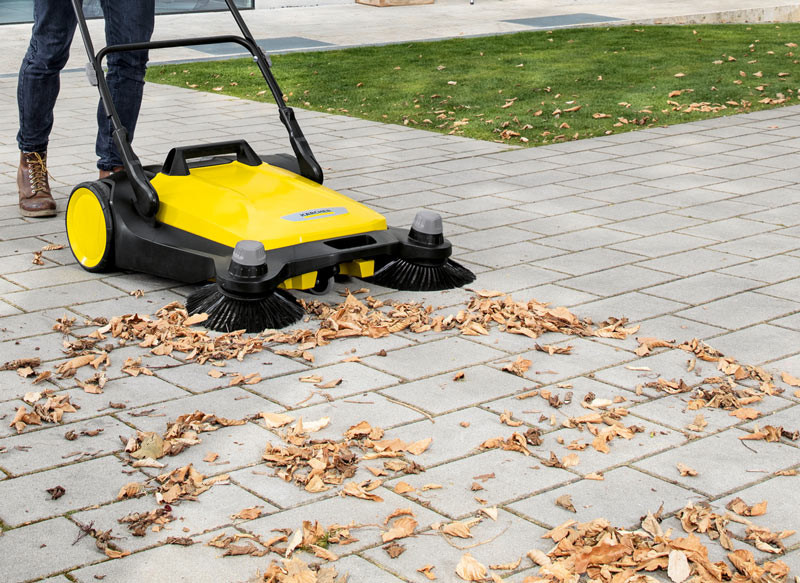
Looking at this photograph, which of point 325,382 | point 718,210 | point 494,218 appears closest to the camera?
point 325,382

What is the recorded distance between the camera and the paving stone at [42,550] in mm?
2439

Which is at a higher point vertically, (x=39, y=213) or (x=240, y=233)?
(x=240, y=233)

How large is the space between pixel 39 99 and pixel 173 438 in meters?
2.77

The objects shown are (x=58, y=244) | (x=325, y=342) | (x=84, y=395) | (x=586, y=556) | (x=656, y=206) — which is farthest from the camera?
(x=656, y=206)

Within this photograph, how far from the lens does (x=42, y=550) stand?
99.0 inches

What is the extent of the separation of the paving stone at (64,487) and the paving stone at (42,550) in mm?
59

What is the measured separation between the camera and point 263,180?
4.36 meters

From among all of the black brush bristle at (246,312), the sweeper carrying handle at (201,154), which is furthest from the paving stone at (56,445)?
the sweeper carrying handle at (201,154)

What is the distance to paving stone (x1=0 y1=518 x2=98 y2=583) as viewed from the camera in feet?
8.00

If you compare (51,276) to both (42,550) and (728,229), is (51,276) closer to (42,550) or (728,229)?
(42,550)

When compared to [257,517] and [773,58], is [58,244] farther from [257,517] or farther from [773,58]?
[773,58]

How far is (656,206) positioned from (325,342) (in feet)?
8.03

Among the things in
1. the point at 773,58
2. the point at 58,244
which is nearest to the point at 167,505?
the point at 58,244

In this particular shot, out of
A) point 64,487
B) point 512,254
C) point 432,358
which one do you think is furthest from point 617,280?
point 64,487
